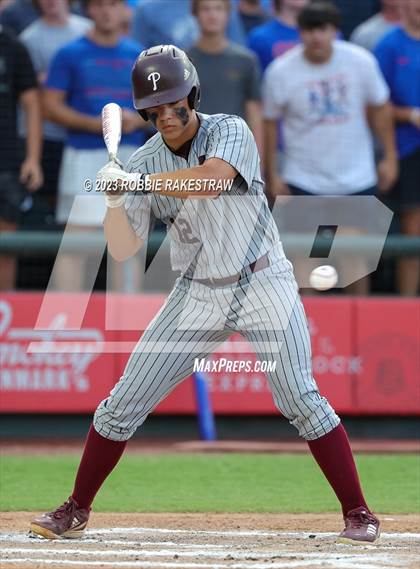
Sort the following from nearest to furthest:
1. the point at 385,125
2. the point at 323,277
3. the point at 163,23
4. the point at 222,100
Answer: the point at 323,277, the point at 222,100, the point at 385,125, the point at 163,23

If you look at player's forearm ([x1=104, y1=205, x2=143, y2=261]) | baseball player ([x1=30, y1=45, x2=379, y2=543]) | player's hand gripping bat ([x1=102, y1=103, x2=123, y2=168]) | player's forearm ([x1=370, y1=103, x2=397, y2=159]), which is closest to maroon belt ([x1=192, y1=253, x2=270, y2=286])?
baseball player ([x1=30, y1=45, x2=379, y2=543])

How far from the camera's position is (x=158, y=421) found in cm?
844

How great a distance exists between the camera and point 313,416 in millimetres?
4762

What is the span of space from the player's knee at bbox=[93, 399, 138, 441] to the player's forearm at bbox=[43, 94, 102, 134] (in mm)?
3760

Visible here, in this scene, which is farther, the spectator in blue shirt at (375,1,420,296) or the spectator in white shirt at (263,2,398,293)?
the spectator in blue shirt at (375,1,420,296)

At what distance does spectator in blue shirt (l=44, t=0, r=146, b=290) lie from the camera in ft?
27.3

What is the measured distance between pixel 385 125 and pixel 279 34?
1.08 metres

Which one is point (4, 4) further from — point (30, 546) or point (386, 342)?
point (30, 546)

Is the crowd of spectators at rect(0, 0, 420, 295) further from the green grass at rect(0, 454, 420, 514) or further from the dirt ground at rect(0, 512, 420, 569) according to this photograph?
the dirt ground at rect(0, 512, 420, 569)

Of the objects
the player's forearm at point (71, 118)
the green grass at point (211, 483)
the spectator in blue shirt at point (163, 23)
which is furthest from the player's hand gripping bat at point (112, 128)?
the spectator in blue shirt at point (163, 23)

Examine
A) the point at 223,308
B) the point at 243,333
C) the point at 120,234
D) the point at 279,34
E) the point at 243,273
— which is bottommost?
the point at 243,333

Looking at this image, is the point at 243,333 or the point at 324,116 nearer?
the point at 243,333

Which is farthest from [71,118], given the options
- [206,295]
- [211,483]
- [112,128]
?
[206,295]

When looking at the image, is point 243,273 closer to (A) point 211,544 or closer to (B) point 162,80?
(B) point 162,80
